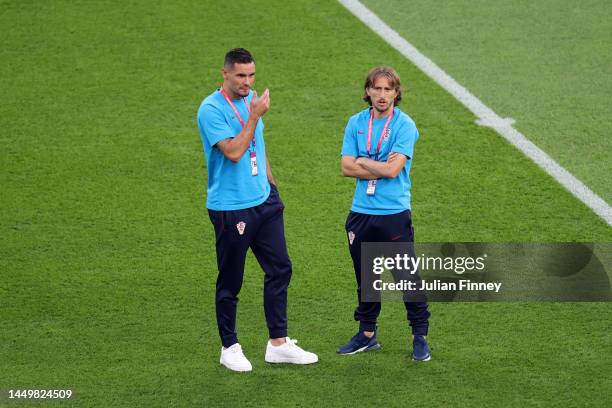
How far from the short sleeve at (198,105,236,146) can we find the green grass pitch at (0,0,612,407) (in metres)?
1.42

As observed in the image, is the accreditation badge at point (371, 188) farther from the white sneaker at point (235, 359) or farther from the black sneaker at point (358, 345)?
the white sneaker at point (235, 359)

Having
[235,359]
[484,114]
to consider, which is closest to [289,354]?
[235,359]

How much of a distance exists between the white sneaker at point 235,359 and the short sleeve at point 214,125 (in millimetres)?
1267

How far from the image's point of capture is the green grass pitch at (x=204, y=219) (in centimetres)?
699

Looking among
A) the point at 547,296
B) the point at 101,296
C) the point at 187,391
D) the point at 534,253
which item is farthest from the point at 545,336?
the point at 101,296

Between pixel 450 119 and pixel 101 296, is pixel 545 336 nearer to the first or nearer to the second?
pixel 101 296

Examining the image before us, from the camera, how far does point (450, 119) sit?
10891 millimetres

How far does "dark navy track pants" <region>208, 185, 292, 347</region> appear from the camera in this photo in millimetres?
6945

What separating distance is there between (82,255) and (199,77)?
338cm

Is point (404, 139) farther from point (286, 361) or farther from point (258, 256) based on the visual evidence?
point (286, 361)

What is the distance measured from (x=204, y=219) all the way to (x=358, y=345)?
247 centimetres

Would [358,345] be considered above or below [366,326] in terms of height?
below

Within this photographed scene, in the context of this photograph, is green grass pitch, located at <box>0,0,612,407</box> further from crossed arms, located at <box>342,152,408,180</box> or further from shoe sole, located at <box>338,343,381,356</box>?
crossed arms, located at <box>342,152,408,180</box>

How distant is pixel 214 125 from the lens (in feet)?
22.2
